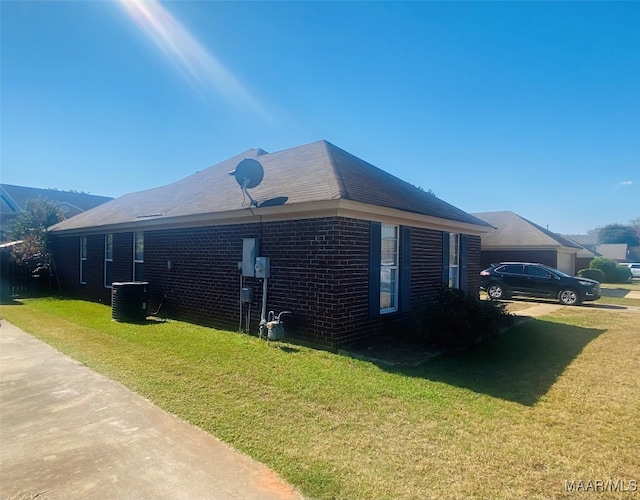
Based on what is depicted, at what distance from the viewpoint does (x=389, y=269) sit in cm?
862

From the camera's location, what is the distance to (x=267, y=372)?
5730 mm

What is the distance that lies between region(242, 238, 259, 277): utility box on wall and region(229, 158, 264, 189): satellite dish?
5.34 feet

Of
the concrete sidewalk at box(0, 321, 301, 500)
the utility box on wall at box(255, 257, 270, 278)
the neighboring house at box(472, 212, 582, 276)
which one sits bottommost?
the concrete sidewalk at box(0, 321, 301, 500)

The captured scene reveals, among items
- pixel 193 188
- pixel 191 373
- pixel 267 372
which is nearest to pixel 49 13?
pixel 193 188

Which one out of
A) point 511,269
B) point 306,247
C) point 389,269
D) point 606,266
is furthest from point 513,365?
point 606,266

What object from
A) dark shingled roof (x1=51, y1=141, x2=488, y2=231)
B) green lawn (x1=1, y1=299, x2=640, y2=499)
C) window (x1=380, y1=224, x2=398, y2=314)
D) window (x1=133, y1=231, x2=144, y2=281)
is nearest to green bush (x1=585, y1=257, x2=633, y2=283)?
dark shingled roof (x1=51, y1=141, x2=488, y2=231)

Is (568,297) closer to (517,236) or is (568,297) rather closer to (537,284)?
(537,284)

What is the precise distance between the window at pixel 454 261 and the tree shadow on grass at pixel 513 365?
2632 mm

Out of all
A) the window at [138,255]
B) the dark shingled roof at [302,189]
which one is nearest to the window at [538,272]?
the dark shingled roof at [302,189]

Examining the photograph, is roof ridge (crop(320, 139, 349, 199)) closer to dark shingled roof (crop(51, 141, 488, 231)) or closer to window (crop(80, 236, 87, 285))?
dark shingled roof (crop(51, 141, 488, 231))

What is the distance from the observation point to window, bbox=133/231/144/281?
40.4 feet

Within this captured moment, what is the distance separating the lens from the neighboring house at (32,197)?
109 ft

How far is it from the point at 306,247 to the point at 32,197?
39.3 meters

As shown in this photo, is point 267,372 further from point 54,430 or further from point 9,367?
point 9,367
